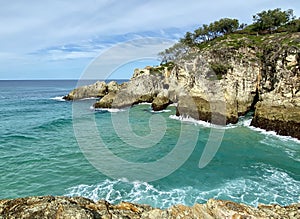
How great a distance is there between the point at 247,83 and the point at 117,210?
32300mm

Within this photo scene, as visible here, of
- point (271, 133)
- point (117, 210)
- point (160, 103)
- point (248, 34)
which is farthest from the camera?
point (248, 34)

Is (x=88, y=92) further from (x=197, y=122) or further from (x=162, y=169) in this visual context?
(x=162, y=169)

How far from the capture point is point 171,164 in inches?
750

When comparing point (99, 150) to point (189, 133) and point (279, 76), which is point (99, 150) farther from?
point (279, 76)

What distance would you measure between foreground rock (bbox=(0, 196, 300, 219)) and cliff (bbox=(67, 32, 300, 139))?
Result: 22.9m

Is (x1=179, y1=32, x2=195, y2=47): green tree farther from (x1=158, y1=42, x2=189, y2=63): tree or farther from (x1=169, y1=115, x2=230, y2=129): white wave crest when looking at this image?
(x1=169, y1=115, x2=230, y2=129): white wave crest

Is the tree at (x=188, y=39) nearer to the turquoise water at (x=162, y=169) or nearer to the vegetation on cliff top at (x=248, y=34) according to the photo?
the vegetation on cliff top at (x=248, y=34)

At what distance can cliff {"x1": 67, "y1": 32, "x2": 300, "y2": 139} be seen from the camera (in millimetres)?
27641

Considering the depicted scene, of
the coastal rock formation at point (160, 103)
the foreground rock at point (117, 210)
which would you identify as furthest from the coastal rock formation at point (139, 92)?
the foreground rock at point (117, 210)

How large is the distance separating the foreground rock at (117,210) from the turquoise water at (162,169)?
729cm

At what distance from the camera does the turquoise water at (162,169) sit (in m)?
14.4

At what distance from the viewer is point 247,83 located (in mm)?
34031

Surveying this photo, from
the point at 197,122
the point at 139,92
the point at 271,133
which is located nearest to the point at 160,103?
the point at 139,92

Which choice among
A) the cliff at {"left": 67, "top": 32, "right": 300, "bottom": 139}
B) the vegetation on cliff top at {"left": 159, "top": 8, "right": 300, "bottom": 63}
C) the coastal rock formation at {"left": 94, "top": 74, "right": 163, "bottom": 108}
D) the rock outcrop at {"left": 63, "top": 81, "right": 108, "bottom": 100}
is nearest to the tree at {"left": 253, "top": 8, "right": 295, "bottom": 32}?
the vegetation on cliff top at {"left": 159, "top": 8, "right": 300, "bottom": 63}
